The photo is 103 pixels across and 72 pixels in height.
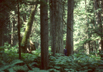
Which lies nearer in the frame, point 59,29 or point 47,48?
point 47,48

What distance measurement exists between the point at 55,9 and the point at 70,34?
284cm

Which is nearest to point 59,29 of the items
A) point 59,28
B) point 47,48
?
point 59,28

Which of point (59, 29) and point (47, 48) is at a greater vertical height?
point (59, 29)

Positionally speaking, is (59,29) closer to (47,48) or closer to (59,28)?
(59,28)

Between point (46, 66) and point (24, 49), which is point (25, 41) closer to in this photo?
point (24, 49)

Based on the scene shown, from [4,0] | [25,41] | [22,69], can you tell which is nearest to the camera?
[22,69]

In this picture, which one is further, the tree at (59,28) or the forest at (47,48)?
the tree at (59,28)

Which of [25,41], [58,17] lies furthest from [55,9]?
[25,41]

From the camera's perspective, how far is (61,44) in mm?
10312

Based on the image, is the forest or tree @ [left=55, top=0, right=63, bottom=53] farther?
tree @ [left=55, top=0, right=63, bottom=53]

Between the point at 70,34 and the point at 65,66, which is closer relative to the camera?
the point at 65,66

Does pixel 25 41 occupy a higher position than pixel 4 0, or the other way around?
pixel 4 0

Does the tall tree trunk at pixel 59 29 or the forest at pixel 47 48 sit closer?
the forest at pixel 47 48

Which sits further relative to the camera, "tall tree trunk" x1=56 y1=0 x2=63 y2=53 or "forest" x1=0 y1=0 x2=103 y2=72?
"tall tree trunk" x1=56 y1=0 x2=63 y2=53
